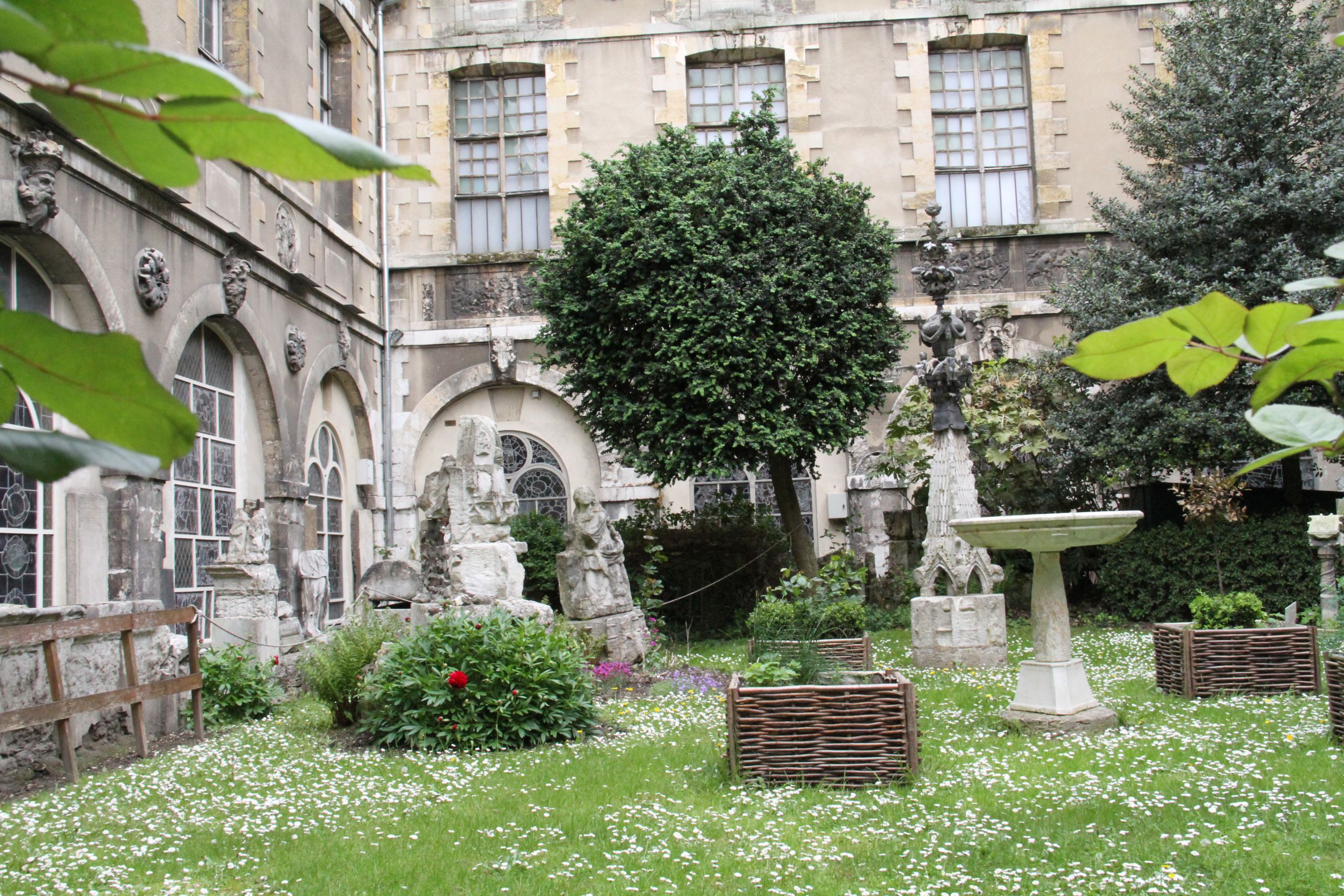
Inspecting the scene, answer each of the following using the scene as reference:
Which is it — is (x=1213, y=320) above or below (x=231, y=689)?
above

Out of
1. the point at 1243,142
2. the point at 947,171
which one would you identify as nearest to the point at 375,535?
the point at 947,171

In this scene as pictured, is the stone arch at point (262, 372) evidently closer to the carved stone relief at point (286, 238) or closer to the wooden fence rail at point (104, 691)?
the carved stone relief at point (286, 238)

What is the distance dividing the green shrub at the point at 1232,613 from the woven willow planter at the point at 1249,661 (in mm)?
259

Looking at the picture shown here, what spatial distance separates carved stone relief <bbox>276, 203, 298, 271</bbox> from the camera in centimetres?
1275

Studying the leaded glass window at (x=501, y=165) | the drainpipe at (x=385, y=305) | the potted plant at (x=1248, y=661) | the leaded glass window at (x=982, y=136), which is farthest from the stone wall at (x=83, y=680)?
the leaded glass window at (x=982, y=136)

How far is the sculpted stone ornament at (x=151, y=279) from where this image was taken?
9.88 metres

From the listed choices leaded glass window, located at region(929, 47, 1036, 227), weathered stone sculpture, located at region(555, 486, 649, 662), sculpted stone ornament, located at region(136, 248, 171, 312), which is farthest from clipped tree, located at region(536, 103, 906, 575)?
sculpted stone ornament, located at region(136, 248, 171, 312)

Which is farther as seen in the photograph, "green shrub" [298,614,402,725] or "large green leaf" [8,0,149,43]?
"green shrub" [298,614,402,725]

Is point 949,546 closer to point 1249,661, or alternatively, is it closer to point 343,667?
point 1249,661

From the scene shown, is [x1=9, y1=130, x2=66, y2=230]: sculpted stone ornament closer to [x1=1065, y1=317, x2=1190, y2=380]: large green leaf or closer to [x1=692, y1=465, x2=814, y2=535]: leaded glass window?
[x1=1065, y1=317, x2=1190, y2=380]: large green leaf

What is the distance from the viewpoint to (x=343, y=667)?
25.6ft

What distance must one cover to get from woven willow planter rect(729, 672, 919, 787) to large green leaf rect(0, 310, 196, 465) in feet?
18.4

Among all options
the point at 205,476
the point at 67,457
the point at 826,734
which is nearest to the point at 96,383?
the point at 67,457

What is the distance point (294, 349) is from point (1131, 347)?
43.5ft
